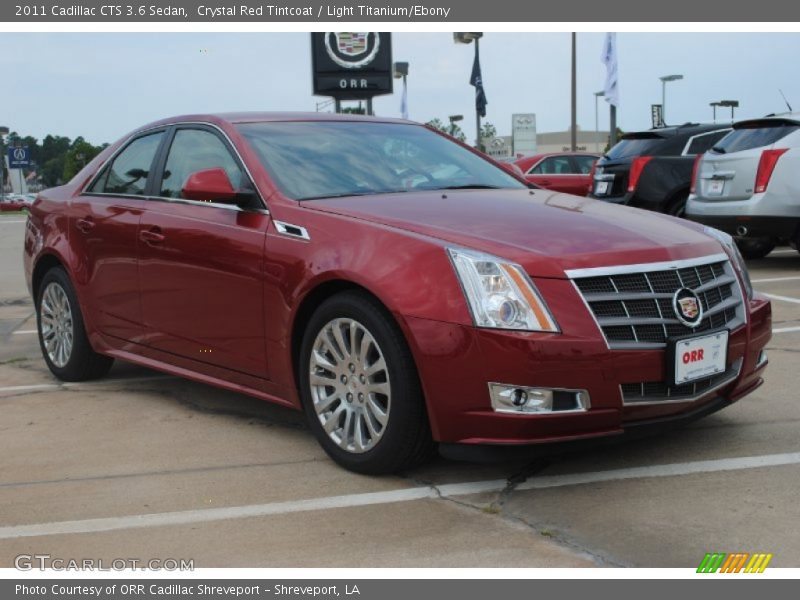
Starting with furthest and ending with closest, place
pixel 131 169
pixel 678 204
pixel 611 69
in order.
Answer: pixel 611 69
pixel 678 204
pixel 131 169

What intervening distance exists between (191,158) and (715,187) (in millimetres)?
7115

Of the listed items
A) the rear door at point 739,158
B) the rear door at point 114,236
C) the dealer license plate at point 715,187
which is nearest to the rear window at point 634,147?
the rear door at point 739,158

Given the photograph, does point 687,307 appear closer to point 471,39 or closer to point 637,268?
point 637,268

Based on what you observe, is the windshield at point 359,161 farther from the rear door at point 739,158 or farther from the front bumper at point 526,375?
the rear door at point 739,158

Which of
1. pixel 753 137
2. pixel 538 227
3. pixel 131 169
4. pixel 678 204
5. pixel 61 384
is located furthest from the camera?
pixel 678 204

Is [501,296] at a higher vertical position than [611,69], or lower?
lower

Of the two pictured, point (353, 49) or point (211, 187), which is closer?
point (211, 187)

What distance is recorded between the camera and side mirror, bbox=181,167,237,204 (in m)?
5.09

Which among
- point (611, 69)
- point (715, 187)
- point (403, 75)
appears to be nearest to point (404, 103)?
point (403, 75)

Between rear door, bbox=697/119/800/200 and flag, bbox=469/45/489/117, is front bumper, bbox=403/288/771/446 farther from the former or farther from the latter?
flag, bbox=469/45/489/117

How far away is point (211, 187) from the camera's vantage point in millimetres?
5109

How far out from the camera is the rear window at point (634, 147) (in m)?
13.3
